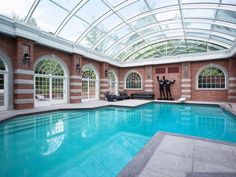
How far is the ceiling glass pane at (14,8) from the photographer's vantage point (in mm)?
6270

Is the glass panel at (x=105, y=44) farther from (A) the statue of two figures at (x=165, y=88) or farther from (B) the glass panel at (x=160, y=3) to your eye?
(A) the statue of two figures at (x=165, y=88)

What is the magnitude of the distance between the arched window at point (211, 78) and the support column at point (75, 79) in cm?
1018

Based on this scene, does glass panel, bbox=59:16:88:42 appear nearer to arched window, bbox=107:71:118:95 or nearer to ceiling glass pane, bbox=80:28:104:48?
ceiling glass pane, bbox=80:28:104:48

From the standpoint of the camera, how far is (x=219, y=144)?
281 centimetres

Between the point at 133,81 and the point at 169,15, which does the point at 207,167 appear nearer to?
the point at 169,15

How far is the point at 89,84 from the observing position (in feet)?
38.5

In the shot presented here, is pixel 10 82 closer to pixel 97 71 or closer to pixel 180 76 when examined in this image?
pixel 97 71

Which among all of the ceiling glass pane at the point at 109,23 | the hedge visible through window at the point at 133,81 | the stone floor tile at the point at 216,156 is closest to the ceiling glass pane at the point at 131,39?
the ceiling glass pane at the point at 109,23

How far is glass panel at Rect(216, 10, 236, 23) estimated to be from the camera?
741 centimetres

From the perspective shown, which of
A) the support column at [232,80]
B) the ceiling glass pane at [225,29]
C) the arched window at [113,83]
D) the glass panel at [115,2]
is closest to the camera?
the glass panel at [115,2]

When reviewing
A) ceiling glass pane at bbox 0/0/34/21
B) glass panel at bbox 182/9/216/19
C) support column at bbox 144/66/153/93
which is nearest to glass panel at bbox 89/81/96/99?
support column at bbox 144/66/153/93

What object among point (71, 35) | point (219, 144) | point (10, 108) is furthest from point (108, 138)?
point (71, 35)

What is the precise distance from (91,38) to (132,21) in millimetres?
3275

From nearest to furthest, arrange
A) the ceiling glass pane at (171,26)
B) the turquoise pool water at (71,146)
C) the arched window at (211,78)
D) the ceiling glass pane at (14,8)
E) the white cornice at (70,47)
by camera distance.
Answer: the turquoise pool water at (71,146)
the ceiling glass pane at (14,8)
the white cornice at (70,47)
the ceiling glass pane at (171,26)
the arched window at (211,78)
